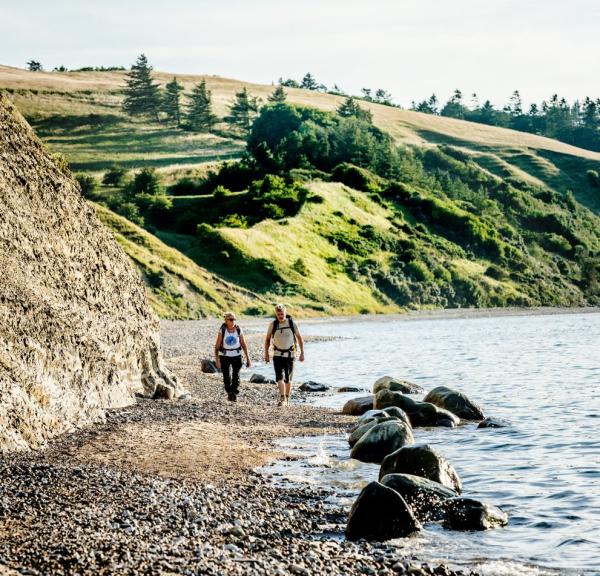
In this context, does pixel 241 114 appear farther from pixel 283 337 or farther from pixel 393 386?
pixel 283 337

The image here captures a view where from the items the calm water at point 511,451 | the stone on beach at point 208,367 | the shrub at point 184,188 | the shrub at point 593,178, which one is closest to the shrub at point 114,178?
the shrub at point 184,188

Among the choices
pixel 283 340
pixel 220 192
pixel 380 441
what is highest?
pixel 220 192

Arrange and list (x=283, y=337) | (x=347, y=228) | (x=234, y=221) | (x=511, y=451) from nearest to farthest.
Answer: (x=511, y=451), (x=283, y=337), (x=234, y=221), (x=347, y=228)

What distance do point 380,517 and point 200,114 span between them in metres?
160

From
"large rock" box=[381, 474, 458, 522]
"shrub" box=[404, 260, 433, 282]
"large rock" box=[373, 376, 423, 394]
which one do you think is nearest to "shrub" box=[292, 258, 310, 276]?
"shrub" box=[404, 260, 433, 282]

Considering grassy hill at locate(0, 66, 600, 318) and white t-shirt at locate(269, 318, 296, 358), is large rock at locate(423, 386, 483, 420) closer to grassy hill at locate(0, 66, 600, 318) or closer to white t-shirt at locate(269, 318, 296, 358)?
white t-shirt at locate(269, 318, 296, 358)

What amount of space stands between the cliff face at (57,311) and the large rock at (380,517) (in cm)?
669

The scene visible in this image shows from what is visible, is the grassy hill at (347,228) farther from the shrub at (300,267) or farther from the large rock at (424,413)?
the large rock at (424,413)

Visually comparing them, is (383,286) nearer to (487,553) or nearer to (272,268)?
(272,268)

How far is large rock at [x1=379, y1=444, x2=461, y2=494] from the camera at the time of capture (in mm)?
14234

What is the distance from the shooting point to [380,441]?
17.0 meters

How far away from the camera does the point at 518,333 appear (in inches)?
2483

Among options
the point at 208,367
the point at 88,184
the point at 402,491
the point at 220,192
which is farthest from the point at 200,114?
the point at 402,491

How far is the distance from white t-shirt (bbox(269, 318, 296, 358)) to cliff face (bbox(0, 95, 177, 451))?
141 inches
